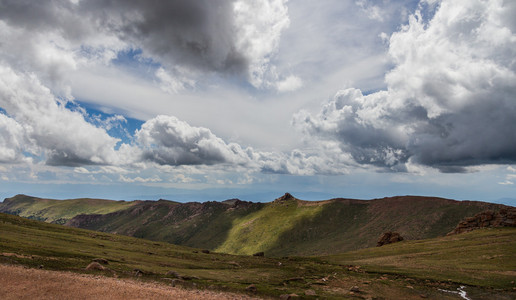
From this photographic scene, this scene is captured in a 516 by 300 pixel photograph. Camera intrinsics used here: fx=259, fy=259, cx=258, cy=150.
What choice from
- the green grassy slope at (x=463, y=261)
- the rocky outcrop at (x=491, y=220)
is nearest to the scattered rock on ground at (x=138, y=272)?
the green grassy slope at (x=463, y=261)

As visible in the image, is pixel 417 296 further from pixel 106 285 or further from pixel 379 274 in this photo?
pixel 106 285

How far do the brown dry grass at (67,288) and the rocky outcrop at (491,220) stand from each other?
136 m

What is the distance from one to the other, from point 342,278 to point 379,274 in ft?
41.8

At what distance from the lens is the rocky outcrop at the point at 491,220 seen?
11494cm

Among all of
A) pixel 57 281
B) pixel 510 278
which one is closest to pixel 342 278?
pixel 510 278

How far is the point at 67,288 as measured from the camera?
99.0 ft

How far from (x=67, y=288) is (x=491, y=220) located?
159922 mm

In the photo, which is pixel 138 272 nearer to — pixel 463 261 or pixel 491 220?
pixel 463 261

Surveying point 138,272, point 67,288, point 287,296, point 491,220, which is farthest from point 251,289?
point 491,220

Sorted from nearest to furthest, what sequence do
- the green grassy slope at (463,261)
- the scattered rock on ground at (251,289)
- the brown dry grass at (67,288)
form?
1. the brown dry grass at (67,288)
2. the scattered rock on ground at (251,289)
3. the green grassy slope at (463,261)

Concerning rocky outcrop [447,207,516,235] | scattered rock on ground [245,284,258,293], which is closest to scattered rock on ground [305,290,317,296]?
scattered rock on ground [245,284,258,293]

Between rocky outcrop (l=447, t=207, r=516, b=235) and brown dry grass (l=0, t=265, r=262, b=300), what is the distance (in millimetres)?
135927

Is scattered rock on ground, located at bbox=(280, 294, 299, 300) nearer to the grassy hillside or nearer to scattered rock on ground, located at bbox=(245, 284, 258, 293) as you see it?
the grassy hillside

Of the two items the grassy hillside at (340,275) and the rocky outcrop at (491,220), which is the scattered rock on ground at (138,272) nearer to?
the grassy hillside at (340,275)
